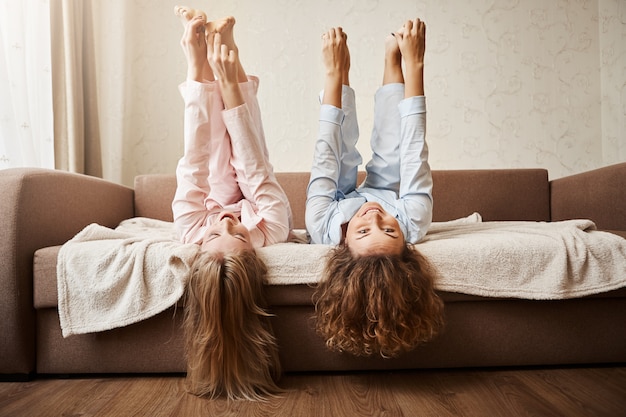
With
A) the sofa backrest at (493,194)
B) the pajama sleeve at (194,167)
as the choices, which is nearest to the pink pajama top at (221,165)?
the pajama sleeve at (194,167)

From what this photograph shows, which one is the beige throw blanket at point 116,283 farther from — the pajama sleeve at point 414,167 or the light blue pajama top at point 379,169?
the pajama sleeve at point 414,167

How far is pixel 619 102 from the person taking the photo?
8.66ft

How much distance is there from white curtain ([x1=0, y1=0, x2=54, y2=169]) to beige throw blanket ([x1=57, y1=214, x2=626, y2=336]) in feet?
2.94

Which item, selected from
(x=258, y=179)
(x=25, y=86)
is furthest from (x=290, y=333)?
(x=25, y=86)

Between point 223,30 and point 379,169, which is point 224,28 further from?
point 379,169

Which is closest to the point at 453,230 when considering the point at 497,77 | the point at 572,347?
the point at 572,347

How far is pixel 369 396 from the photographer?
43.9 inches

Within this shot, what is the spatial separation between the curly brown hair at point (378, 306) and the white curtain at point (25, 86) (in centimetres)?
151

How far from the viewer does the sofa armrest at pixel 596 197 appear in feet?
5.52

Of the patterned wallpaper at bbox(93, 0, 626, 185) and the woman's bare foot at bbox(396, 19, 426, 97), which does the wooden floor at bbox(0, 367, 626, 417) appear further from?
the patterned wallpaper at bbox(93, 0, 626, 185)

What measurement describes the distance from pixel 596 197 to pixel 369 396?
1.27m

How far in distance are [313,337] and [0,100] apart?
1.59 meters

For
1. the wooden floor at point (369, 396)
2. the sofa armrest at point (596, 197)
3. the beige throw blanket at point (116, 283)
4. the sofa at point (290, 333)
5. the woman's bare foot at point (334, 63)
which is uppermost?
the woman's bare foot at point (334, 63)

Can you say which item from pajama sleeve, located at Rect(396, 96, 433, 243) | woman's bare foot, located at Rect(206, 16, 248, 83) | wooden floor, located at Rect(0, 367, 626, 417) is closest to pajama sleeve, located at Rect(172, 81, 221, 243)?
woman's bare foot, located at Rect(206, 16, 248, 83)
